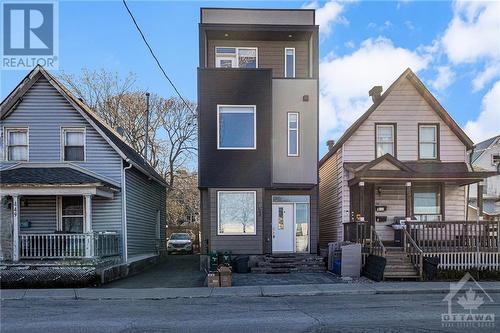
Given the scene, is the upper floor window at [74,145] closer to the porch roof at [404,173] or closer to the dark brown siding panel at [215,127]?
the dark brown siding panel at [215,127]

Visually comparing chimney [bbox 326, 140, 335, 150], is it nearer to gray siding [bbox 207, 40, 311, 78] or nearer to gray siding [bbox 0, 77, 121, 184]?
gray siding [bbox 207, 40, 311, 78]

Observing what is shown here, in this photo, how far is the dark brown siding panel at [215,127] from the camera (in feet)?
55.8

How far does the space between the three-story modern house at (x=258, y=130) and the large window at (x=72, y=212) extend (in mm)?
4658

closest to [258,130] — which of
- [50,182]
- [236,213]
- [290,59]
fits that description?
[236,213]

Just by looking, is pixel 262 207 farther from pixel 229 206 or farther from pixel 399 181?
pixel 399 181

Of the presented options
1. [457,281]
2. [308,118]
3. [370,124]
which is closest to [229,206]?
[308,118]

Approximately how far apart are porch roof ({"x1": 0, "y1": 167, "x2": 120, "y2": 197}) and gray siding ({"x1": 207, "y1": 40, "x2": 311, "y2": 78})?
281 inches

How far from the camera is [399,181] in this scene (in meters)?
17.0

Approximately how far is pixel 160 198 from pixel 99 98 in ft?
48.9

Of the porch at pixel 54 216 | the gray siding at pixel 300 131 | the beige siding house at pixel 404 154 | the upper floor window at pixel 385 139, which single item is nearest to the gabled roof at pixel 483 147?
the beige siding house at pixel 404 154

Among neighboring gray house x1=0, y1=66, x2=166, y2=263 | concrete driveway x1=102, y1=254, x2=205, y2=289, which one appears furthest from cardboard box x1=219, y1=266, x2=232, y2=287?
neighboring gray house x1=0, y1=66, x2=166, y2=263

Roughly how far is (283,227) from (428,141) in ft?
22.9

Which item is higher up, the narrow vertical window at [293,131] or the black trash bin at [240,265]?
the narrow vertical window at [293,131]

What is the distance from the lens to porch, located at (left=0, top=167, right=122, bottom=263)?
14422mm
